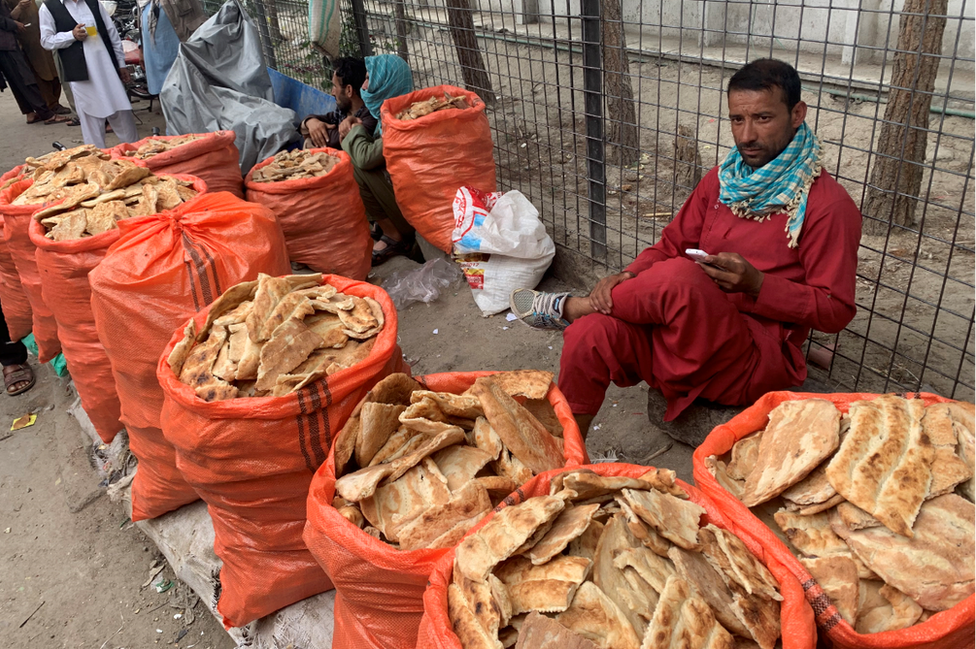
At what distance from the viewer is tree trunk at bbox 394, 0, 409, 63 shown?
505 centimetres

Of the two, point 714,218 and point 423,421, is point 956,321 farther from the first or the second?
point 423,421

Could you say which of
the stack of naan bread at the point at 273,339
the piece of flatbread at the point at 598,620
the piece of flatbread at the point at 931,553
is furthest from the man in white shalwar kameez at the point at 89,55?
the piece of flatbread at the point at 931,553

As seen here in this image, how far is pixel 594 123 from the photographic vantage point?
344cm

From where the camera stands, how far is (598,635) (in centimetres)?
113

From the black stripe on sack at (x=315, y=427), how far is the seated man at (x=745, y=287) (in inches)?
34.0

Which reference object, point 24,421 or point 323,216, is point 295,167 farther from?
point 24,421

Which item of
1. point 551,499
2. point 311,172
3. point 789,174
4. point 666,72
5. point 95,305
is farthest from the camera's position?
point 666,72

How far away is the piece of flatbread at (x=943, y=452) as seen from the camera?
1.24 metres

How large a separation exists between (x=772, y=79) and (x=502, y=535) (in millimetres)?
1579

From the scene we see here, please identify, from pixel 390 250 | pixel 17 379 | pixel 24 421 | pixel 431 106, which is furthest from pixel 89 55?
pixel 431 106

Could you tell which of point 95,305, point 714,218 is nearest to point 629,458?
point 714,218

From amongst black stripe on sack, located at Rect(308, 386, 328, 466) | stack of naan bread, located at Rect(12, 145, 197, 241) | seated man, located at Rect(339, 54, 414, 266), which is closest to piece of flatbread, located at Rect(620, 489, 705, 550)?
black stripe on sack, located at Rect(308, 386, 328, 466)

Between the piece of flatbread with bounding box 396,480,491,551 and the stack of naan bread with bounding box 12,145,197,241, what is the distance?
6.30ft

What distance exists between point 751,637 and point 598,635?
0.26 metres
